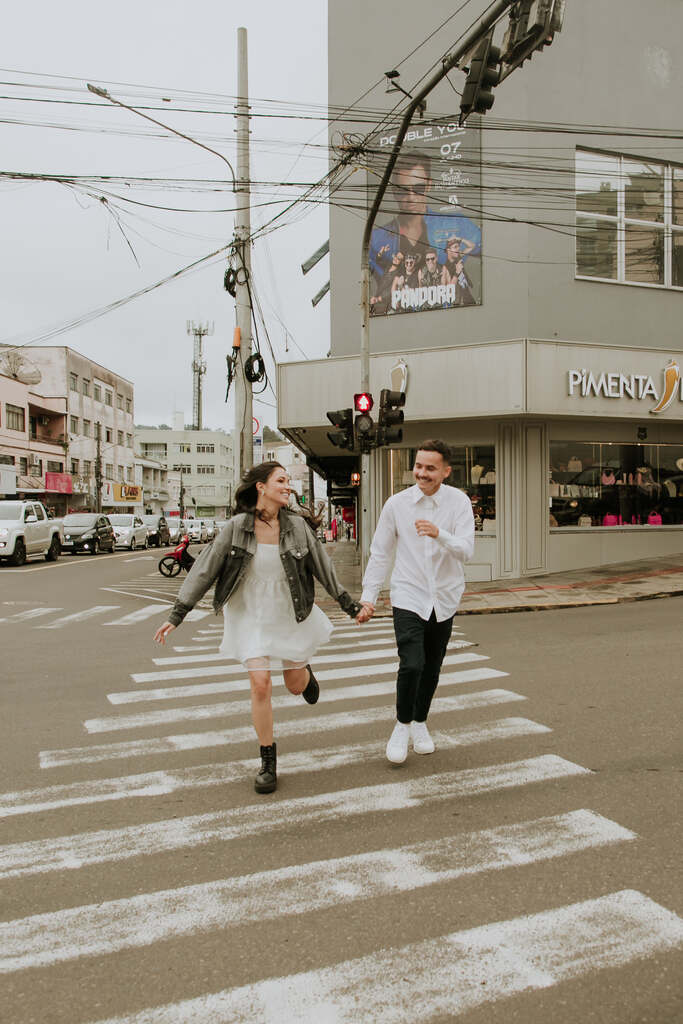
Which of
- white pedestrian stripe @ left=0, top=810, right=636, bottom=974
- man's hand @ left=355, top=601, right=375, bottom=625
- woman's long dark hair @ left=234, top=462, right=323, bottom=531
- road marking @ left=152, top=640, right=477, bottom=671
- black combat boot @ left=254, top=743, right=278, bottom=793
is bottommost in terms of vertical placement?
road marking @ left=152, top=640, right=477, bottom=671

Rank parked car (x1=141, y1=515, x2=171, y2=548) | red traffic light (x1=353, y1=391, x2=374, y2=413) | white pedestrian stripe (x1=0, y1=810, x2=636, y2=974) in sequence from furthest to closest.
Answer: parked car (x1=141, y1=515, x2=171, y2=548) → red traffic light (x1=353, y1=391, x2=374, y2=413) → white pedestrian stripe (x1=0, y1=810, x2=636, y2=974)

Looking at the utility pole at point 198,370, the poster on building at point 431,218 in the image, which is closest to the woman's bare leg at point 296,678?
the poster on building at point 431,218

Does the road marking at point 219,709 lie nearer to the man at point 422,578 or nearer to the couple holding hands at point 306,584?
the couple holding hands at point 306,584

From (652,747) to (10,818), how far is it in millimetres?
3699

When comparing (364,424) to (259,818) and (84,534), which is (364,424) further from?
(84,534)

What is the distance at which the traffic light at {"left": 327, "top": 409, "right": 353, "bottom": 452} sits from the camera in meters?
13.0

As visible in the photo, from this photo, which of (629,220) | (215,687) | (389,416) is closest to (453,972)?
(215,687)

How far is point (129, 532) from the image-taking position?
3550 cm

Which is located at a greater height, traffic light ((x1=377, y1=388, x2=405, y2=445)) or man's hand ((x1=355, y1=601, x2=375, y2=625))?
traffic light ((x1=377, y1=388, x2=405, y2=445))

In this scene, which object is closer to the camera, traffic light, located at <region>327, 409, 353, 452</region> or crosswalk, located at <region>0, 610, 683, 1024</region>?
crosswalk, located at <region>0, 610, 683, 1024</region>

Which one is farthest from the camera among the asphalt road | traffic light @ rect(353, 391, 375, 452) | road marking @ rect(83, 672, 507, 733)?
traffic light @ rect(353, 391, 375, 452)

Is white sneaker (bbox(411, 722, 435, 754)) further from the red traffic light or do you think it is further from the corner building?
the corner building

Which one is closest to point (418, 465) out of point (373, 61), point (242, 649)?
point (242, 649)

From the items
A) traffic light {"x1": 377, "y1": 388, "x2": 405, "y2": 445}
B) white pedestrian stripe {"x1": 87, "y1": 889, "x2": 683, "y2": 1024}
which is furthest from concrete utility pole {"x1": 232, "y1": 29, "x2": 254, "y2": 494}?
white pedestrian stripe {"x1": 87, "y1": 889, "x2": 683, "y2": 1024}
